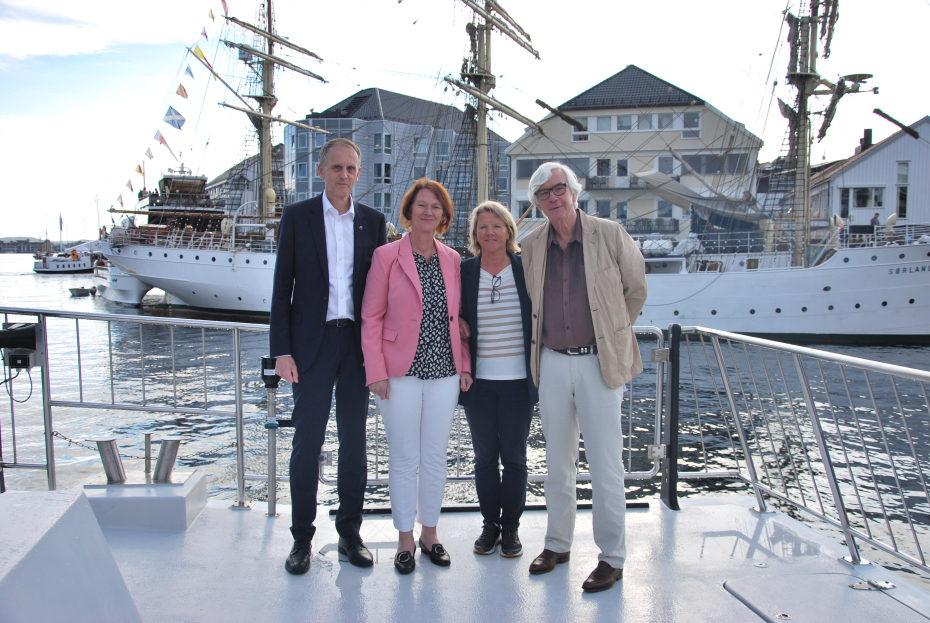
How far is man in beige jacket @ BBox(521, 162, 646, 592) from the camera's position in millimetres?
2535

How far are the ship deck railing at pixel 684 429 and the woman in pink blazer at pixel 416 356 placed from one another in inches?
28.0

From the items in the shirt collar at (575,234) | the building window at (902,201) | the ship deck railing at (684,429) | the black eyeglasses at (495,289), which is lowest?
the ship deck railing at (684,429)

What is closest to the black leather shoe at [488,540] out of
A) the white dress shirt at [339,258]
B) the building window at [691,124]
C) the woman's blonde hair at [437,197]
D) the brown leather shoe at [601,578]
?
the brown leather shoe at [601,578]

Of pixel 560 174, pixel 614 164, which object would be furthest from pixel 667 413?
pixel 614 164

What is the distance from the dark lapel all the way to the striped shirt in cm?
74

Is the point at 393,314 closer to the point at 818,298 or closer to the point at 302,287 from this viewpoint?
the point at 302,287

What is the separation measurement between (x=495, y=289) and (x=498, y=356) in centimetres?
32

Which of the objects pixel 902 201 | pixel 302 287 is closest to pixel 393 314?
pixel 302 287

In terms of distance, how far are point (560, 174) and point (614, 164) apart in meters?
27.6

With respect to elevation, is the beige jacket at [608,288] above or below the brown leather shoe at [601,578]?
above

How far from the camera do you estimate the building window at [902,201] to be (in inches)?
1102

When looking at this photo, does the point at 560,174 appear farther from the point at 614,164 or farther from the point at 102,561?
the point at 614,164

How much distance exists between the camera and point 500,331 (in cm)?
271

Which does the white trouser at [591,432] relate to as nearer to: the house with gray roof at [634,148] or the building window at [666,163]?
the house with gray roof at [634,148]
